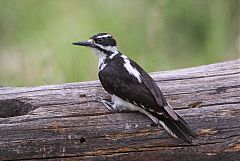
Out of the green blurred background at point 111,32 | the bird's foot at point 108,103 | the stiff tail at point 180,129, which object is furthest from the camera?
the green blurred background at point 111,32

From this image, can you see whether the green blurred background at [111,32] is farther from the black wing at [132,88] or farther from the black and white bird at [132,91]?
the black wing at [132,88]

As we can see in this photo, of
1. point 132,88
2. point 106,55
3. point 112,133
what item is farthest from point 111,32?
point 112,133

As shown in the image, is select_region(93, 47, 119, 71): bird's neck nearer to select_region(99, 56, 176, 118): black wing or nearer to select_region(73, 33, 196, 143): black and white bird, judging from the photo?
select_region(73, 33, 196, 143): black and white bird

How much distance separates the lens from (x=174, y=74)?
18.0 ft

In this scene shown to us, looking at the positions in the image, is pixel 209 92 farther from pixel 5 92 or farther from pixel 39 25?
pixel 39 25

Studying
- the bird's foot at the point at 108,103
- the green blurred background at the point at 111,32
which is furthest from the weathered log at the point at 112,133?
the green blurred background at the point at 111,32

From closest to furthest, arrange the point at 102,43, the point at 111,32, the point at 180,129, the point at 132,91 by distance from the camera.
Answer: the point at 180,129
the point at 132,91
the point at 102,43
the point at 111,32

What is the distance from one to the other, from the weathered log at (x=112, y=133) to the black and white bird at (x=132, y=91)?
55 millimetres

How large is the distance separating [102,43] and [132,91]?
54 cm

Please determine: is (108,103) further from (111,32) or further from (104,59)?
(111,32)

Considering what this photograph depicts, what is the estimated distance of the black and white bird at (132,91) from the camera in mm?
4785

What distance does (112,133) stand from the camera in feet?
15.9

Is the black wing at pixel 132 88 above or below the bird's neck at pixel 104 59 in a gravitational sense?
below

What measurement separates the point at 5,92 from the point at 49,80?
192 cm
